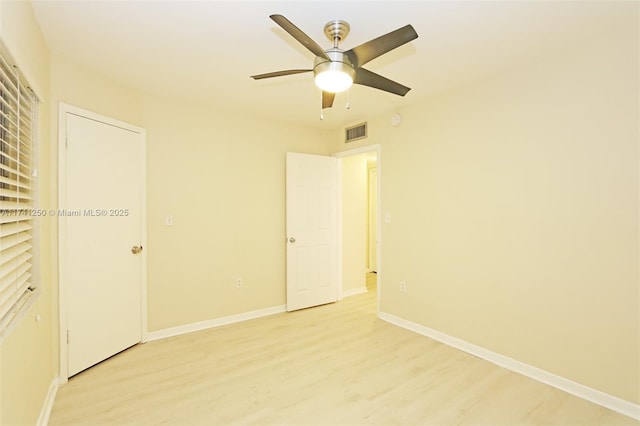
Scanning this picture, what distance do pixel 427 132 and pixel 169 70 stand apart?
7.90ft

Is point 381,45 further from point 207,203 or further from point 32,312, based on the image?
point 207,203

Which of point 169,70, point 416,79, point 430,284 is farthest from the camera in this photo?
point 430,284

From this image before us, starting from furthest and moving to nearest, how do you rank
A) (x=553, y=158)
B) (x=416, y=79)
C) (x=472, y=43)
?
(x=416, y=79) < (x=553, y=158) < (x=472, y=43)

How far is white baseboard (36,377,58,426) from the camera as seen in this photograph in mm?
1821

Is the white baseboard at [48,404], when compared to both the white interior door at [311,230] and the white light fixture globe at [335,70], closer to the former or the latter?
the white interior door at [311,230]

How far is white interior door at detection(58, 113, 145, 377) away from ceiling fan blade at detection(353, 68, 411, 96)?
7.00 ft

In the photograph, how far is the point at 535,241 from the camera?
2367 mm

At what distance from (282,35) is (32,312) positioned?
7.17 feet

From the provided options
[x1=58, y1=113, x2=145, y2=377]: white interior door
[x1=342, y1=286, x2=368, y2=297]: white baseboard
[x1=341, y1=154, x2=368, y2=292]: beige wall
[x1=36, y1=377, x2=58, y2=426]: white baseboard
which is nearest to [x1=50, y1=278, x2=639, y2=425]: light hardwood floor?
[x1=36, y1=377, x2=58, y2=426]: white baseboard

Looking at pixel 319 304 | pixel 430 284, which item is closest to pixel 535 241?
pixel 430 284

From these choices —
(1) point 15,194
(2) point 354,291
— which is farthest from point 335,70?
(2) point 354,291

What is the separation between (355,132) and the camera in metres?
3.99

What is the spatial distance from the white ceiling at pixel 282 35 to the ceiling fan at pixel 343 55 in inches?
5.0

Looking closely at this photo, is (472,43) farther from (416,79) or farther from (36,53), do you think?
(36,53)
